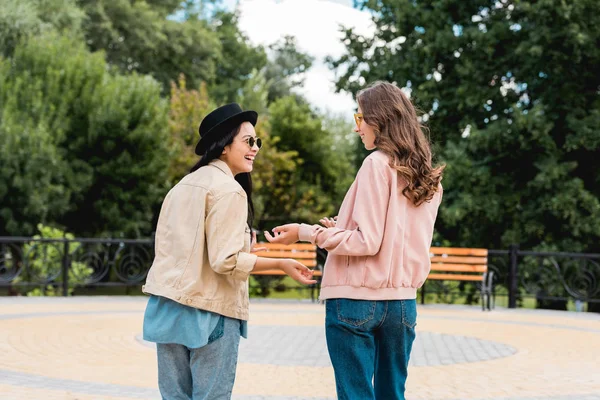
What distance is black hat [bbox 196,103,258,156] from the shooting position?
3684mm

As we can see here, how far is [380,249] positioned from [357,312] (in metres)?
0.27

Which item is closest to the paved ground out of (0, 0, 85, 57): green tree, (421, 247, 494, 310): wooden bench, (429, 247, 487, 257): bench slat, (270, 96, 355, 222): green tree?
(421, 247, 494, 310): wooden bench

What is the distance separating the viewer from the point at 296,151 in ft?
96.6

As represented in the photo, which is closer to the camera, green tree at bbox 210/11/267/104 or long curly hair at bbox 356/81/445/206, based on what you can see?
long curly hair at bbox 356/81/445/206

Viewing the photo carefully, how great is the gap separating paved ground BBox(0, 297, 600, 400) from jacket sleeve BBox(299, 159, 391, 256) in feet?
11.1

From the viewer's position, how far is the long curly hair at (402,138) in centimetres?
359

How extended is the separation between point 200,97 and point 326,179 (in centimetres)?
601

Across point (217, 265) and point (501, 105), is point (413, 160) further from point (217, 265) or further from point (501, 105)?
point (501, 105)

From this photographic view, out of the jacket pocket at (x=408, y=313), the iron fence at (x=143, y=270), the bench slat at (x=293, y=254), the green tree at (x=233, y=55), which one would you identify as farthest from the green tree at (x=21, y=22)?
the jacket pocket at (x=408, y=313)

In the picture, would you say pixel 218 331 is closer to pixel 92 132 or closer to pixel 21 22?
pixel 92 132

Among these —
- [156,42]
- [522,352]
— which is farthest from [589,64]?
[156,42]

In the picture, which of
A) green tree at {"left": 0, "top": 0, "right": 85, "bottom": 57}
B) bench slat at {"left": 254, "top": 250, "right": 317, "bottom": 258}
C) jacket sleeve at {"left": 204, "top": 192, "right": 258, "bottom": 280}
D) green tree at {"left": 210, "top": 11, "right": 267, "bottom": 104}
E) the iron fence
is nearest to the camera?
jacket sleeve at {"left": 204, "top": 192, "right": 258, "bottom": 280}

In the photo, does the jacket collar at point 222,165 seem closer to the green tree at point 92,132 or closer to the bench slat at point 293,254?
the bench slat at point 293,254

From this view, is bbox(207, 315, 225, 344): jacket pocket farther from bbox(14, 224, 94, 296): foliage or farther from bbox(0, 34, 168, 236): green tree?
bbox(0, 34, 168, 236): green tree
